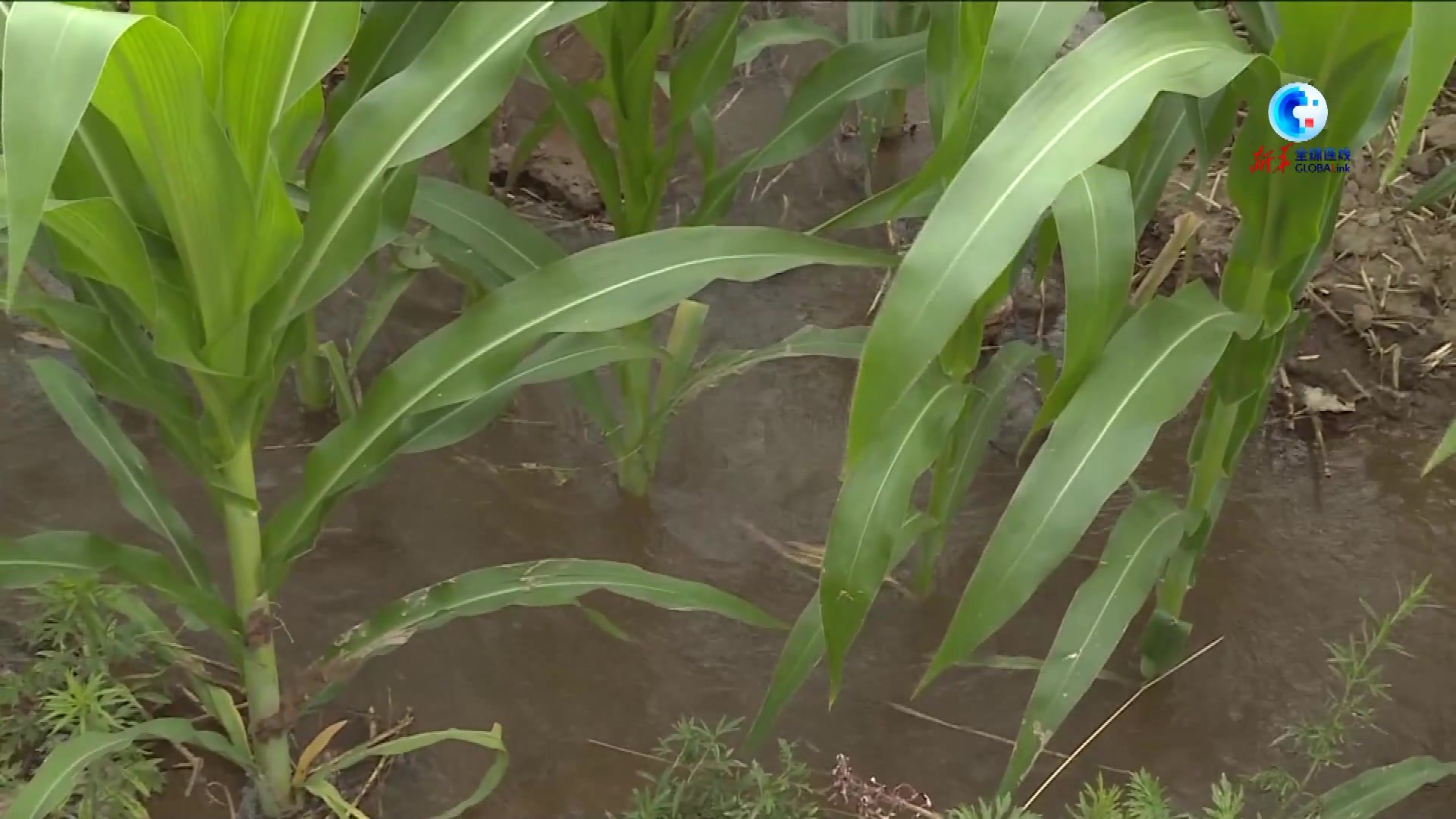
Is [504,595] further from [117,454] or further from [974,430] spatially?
[974,430]

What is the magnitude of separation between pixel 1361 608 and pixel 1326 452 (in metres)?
0.23

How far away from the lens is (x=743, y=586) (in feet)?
3.76

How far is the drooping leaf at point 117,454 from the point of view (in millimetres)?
858

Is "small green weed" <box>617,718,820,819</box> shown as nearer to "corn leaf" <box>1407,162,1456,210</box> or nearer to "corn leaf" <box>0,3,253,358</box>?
"corn leaf" <box>0,3,253,358</box>

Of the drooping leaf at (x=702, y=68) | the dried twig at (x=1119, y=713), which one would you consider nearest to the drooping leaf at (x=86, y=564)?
the drooping leaf at (x=702, y=68)

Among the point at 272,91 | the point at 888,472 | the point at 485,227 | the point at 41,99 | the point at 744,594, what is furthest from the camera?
the point at 744,594

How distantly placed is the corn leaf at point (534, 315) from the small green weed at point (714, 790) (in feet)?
1.04

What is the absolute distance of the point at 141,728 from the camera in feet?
2.58

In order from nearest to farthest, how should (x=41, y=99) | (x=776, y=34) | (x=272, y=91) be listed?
(x=41, y=99)
(x=272, y=91)
(x=776, y=34)

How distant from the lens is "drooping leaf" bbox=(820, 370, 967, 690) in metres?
0.78

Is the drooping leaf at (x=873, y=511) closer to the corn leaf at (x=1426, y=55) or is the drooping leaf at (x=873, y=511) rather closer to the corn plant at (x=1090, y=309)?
the corn plant at (x=1090, y=309)

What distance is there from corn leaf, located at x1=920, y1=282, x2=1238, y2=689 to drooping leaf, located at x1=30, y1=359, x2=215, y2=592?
0.57 meters

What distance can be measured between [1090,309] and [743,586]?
21.2 inches

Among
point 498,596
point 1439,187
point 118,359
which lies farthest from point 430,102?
point 1439,187
